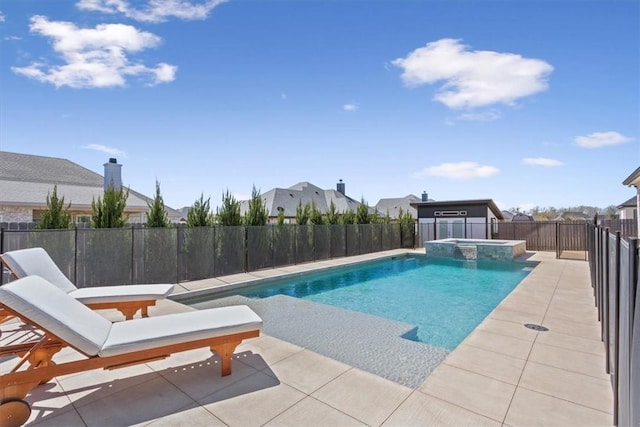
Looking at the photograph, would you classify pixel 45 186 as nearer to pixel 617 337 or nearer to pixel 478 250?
pixel 617 337

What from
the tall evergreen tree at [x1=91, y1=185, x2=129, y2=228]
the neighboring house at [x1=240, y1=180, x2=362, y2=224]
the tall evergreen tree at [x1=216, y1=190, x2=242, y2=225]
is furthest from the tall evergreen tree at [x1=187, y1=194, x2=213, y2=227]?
the neighboring house at [x1=240, y1=180, x2=362, y2=224]

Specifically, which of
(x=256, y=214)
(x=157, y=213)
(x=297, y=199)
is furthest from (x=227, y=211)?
(x=297, y=199)

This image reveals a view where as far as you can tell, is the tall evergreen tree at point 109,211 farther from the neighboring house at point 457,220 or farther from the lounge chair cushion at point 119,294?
the neighboring house at point 457,220

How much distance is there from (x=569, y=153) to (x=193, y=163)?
55.4 ft

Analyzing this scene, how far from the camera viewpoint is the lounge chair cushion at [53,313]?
2588mm

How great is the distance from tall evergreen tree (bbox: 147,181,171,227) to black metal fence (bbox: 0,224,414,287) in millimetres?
618

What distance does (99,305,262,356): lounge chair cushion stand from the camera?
2864mm

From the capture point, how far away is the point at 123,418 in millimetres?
2576

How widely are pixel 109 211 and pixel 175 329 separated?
21.2 feet

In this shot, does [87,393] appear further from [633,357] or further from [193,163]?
[193,163]

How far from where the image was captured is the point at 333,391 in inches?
118

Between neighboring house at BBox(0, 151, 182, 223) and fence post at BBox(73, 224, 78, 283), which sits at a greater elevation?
neighboring house at BBox(0, 151, 182, 223)

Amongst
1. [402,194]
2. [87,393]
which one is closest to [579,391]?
[87,393]

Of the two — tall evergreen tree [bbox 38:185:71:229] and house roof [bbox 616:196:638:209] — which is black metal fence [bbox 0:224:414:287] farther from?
house roof [bbox 616:196:638:209]
